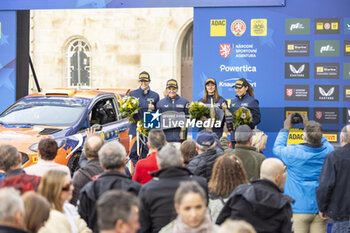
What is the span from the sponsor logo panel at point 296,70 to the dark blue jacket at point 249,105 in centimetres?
111

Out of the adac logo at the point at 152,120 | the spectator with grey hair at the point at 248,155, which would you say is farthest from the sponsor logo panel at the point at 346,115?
the spectator with grey hair at the point at 248,155

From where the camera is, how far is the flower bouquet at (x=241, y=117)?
9758 millimetres

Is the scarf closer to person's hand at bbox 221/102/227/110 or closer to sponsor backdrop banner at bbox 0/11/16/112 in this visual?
person's hand at bbox 221/102/227/110

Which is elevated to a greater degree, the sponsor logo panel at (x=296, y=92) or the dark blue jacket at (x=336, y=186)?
the sponsor logo panel at (x=296, y=92)

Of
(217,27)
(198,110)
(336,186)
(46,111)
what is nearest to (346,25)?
(217,27)

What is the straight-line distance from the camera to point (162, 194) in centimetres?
507

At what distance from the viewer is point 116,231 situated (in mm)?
3555

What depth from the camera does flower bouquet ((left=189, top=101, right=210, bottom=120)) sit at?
9922 millimetres

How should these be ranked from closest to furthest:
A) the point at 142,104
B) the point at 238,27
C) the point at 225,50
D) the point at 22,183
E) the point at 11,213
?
the point at 11,213 < the point at 22,183 < the point at 238,27 < the point at 225,50 < the point at 142,104

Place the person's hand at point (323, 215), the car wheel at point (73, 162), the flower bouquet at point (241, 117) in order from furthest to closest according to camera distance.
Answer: the car wheel at point (73, 162), the flower bouquet at point (241, 117), the person's hand at point (323, 215)

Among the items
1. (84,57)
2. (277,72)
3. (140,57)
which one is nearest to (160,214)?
(277,72)

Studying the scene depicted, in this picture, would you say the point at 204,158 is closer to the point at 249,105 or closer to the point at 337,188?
the point at 337,188

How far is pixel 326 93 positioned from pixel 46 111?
19.2 ft

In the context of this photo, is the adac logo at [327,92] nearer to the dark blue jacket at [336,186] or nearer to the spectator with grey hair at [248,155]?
the dark blue jacket at [336,186]
